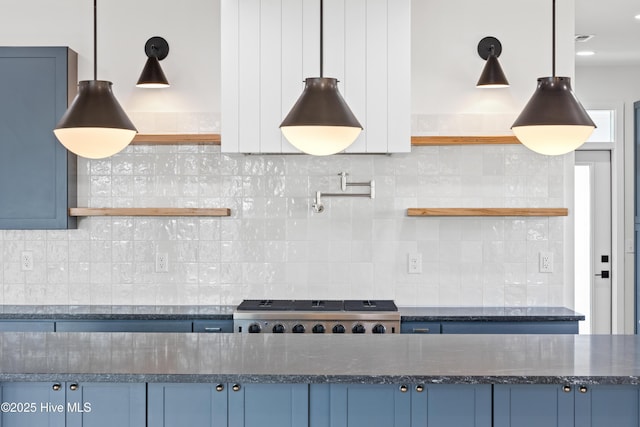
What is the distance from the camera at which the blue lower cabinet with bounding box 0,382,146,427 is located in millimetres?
2516

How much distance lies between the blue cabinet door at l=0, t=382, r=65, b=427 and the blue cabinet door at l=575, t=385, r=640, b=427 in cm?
189

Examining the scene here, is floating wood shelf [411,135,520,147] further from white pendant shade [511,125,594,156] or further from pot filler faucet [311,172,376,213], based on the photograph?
white pendant shade [511,125,594,156]

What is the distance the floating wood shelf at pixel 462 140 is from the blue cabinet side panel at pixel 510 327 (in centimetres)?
113

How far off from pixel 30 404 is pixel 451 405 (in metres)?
1.53

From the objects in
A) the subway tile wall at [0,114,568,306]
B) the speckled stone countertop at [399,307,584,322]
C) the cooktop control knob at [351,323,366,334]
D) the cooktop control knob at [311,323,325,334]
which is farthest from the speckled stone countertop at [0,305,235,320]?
the speckled stone countertop at [399,307,584,322]

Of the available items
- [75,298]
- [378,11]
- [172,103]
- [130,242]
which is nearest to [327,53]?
[378,11]

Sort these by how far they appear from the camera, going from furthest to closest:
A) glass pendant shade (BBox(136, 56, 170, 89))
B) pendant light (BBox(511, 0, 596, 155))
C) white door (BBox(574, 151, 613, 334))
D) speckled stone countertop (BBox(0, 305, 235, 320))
Result: white door (BBox(574, 151, 613, 334)) → glass pendant shade (BBox(136, 56, 170, 89)) → speckled stone countertop (BBox(0, 305, 235, 320)) → pendant light (BBox(511, 0, 596, 155))

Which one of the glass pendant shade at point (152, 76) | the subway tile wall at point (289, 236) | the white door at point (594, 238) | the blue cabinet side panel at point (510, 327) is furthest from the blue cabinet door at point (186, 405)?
the white door at point (594, 238)

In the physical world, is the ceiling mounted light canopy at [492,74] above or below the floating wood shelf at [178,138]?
above

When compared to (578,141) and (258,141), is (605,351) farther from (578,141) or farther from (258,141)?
(258,141)

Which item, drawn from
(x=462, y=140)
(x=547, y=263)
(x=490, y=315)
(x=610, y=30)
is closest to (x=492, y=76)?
(x=462, y=140)

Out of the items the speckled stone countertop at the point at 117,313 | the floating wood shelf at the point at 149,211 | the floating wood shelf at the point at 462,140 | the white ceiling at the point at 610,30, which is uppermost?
the white ceiling at the point at 610,30

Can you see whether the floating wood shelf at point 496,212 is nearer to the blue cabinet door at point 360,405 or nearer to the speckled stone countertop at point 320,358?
the speckled stone countertop at point 320,358

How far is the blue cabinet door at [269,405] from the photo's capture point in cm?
251
